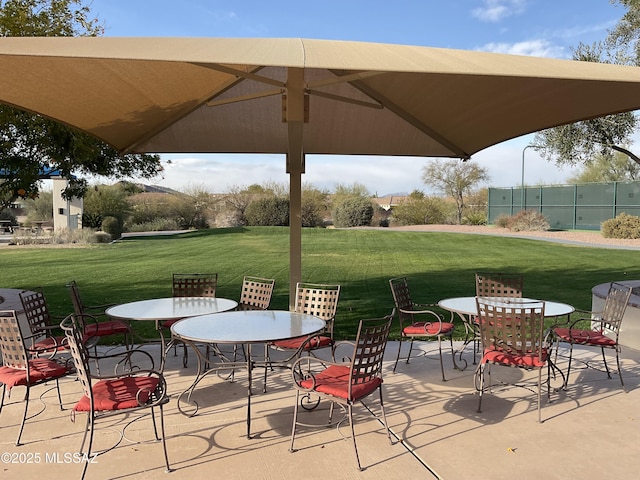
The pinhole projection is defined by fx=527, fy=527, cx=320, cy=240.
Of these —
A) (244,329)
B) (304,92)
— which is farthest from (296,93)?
(244,329)

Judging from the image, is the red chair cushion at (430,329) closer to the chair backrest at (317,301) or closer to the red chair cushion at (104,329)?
the chair backrest at (317,301)

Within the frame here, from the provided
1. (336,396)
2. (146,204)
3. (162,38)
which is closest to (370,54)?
(162,38)

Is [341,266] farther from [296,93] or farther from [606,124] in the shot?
[296,93]

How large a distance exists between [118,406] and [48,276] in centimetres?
1121

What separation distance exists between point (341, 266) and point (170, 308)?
32.1 feet

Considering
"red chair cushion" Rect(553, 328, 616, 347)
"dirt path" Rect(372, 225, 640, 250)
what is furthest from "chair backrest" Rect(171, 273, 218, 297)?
"dirt path" Rect(372, 225, 640, 250)

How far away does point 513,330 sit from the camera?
404 cm

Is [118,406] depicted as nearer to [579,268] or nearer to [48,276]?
[48,276]

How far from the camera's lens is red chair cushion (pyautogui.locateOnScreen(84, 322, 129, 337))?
4.75 m

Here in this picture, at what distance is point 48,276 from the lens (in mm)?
12883

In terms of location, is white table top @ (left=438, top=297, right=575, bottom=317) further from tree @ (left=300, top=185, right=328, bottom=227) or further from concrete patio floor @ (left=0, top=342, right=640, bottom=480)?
tree @ (left=300, top=185, right=328, bottom=227)

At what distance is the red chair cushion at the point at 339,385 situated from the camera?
3305 mm

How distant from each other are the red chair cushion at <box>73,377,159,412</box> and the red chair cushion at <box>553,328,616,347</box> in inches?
139

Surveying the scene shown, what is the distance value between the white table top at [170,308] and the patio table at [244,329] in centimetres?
34
